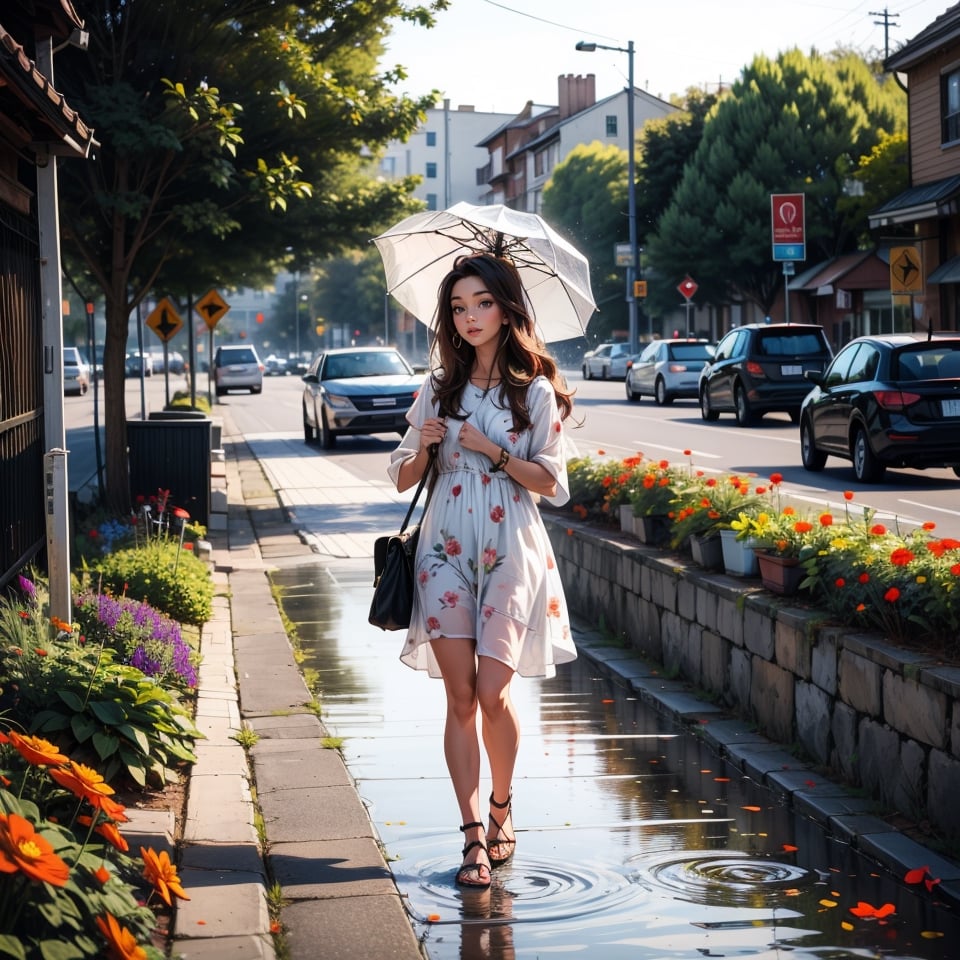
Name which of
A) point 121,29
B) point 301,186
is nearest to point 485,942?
point 301,186

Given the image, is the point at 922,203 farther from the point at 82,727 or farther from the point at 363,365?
the point at 82,727

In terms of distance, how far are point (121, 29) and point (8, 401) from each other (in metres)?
7.75

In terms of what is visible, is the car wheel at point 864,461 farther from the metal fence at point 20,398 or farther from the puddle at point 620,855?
the metal fence at point 20,398

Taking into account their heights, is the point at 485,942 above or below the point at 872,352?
below

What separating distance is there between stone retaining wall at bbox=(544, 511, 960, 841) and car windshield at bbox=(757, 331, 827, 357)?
1782 centimetres

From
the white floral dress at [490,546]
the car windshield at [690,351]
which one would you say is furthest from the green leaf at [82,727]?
the car windshield at [690,351]

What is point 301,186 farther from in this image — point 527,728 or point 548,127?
point 548,127

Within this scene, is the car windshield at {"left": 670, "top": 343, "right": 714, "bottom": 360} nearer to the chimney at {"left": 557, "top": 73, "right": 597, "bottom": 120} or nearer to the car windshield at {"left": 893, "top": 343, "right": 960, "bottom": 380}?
the car windshield at {"left": 893, "top": 343, "right": 960, "bottom": 380}

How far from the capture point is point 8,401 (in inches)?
295

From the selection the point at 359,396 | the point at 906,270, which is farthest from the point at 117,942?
the point at 906,270

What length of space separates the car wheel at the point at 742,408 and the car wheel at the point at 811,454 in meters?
7.84

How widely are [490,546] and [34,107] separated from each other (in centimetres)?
299

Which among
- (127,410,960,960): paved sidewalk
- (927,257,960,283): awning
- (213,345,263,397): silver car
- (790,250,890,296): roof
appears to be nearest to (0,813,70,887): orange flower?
(127,410,960,960): paved sidewalk

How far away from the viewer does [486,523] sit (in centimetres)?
487
